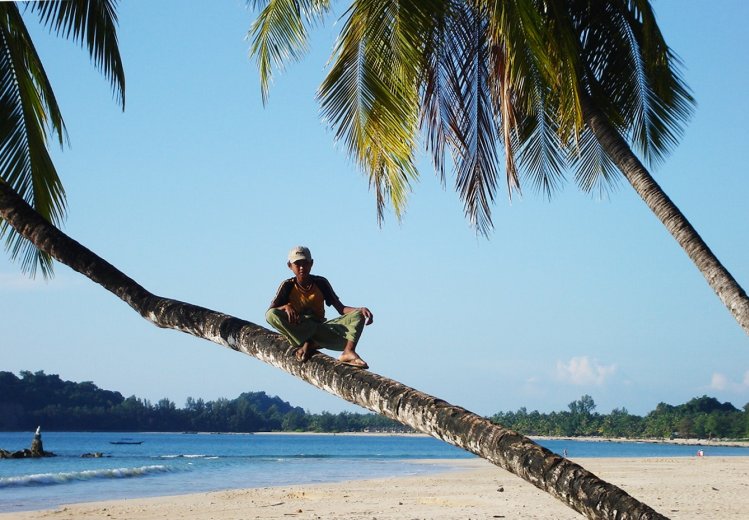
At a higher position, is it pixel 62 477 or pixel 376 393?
pixel 62 477

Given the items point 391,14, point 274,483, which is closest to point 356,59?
point 391,14

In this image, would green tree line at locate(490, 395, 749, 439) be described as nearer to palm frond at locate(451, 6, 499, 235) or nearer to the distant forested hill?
the distant forested hill

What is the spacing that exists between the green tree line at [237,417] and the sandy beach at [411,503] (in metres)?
90.8

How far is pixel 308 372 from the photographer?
4785 millimetres

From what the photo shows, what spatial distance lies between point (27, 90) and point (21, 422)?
110 meters

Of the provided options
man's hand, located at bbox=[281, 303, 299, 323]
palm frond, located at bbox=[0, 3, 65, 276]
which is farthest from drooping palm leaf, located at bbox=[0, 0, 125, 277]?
man's hand, located at bbox=[281, 303, 299, 323]

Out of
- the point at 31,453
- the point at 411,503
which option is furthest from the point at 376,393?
the point at 31,453

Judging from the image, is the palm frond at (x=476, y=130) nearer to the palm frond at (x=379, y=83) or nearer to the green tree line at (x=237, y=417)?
the palm frond at (x=379, y=83)

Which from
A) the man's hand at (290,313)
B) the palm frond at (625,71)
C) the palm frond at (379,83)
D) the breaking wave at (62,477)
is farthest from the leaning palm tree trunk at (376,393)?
the breaking wave at (62,477)

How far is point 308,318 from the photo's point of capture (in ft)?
15.8

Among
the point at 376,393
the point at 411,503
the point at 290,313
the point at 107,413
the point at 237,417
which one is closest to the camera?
the point at 376,393

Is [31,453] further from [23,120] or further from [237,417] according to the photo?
[237,417]

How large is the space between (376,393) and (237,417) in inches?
5822

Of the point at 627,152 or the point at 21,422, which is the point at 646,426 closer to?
the point at 21,422
